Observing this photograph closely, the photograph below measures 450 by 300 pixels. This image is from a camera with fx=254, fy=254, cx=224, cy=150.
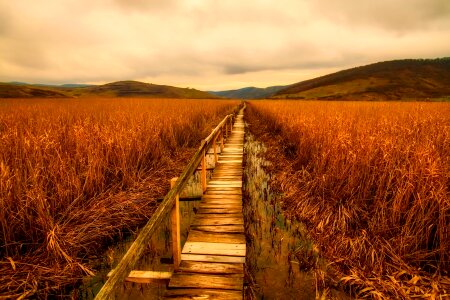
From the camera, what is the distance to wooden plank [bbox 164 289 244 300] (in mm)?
2381

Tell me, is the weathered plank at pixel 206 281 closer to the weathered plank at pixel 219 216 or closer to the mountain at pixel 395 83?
the weathered plank at pixel 219 216

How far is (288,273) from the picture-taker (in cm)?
307

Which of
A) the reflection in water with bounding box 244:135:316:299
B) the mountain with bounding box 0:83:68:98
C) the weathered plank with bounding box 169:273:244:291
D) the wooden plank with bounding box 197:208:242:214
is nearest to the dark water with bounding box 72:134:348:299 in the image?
the reflection in water with bounding box 244:135:316:299

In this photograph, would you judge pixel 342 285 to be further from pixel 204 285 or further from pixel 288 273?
pixel 204 285

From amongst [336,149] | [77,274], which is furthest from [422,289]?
[77,274]

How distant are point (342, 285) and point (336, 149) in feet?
7.79

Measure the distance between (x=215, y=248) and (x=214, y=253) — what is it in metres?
0.12

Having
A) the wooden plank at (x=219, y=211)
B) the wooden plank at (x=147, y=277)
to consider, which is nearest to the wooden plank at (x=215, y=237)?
the wooden plank at (x=219, y=211)

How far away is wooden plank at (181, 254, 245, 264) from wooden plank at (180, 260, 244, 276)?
0.20ft

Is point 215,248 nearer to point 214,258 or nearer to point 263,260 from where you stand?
point 214,258

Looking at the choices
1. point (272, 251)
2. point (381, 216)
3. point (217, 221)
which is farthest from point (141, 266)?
point (381, 216)

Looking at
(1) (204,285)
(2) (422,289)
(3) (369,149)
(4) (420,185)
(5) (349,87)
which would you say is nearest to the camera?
(2) (422,289)

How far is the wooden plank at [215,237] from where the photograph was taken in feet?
11.3

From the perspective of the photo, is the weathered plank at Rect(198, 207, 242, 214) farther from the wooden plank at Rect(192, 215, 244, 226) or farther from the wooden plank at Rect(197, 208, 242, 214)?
the wooden plank at Rect(192, 215, 244, 226)
